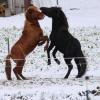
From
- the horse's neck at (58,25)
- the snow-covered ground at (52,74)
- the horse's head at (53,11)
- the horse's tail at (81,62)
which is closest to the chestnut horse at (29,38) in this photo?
the horse's head at (53,11)

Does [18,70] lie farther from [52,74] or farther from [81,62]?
[52,74]

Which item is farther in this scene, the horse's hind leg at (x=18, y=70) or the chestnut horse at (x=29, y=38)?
the horse's hind leg at (x=18, y=70)

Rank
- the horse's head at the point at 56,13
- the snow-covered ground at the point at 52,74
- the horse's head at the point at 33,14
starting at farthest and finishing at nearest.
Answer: the horse's head at the point at 56,13 → the horse's head at the point at 33,14 → the snow-covered ground at the point at 52,74

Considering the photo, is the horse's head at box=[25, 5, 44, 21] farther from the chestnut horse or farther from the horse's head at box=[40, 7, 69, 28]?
the horse's head at box=[40, 7, 69, 28]

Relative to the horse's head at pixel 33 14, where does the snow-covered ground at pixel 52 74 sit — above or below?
below

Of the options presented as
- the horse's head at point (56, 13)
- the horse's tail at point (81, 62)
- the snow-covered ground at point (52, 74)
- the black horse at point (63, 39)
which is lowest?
the snow-covered ground at point (52, 74)

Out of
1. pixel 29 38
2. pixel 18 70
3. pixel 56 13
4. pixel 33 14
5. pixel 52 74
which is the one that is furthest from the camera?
pixel 52 74

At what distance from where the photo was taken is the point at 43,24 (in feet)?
89.3

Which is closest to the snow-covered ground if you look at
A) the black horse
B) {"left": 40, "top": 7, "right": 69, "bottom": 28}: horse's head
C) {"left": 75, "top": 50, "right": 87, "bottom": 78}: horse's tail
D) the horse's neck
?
{"left": 75, "top": 50, "right": 87, "bottom": 78}: horse's tail

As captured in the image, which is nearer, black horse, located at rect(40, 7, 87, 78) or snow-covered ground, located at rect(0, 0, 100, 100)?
snow-covered ground, located at rect(0, 0, 100, 100)

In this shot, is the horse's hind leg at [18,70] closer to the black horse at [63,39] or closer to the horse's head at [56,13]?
the black horse at [63,39]

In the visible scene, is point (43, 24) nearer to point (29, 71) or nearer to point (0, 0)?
point (0, 0)

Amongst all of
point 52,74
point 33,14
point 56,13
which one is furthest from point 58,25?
point 52,74

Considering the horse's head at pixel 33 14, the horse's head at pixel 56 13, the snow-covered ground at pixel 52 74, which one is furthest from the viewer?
the horse's head at pixel 56 13
